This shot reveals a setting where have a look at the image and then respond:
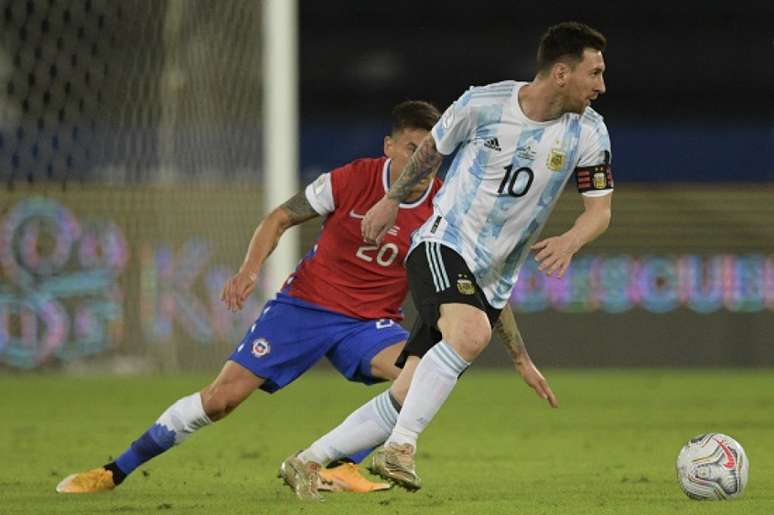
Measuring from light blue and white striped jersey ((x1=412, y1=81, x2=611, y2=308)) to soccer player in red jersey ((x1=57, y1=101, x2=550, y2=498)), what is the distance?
0.65 m

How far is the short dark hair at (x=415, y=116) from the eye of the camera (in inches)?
282

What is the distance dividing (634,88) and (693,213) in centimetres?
807

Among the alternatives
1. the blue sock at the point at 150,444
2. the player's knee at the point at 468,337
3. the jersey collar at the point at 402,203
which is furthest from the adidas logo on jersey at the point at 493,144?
the blue sock at the point at 150,444

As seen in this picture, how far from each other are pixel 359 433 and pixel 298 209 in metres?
1.14

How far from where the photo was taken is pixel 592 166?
6.41 metres

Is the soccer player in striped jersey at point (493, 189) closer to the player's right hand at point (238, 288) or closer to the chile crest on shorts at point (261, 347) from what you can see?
the player's right hand at point (238, 288)

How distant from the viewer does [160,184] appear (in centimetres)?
1711

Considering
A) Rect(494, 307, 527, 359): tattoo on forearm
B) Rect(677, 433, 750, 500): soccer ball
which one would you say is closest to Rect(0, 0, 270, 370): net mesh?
Rect(494, 307, 527, 359): tattoo on forearm

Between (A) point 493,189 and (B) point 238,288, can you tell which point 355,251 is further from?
(A) point 493,189

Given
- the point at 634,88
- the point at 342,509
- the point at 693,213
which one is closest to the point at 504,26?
the point at 634,88

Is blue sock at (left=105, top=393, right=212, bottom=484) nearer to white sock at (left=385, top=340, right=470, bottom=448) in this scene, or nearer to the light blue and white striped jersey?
white sock at (left=385, top=340, right=470, bottom=448)

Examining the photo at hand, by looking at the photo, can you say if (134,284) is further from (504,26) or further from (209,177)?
(504,26)

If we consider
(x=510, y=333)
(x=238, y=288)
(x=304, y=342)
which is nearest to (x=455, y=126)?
(x=510, y=333)

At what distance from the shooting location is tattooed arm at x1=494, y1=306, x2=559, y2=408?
6758mm
